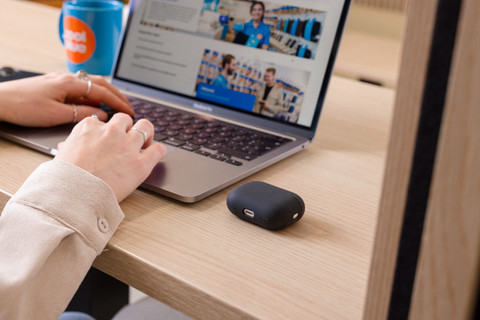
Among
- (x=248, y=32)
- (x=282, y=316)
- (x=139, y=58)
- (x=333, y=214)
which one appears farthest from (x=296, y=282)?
(x=139, y=58)

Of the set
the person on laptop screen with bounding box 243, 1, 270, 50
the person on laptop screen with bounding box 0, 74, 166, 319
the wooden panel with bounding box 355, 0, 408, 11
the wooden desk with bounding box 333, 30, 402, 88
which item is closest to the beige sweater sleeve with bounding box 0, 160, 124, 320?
the person on laptop screen with bounding box 0, 74, 166, 319

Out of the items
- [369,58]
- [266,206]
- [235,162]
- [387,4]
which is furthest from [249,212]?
[387,4]

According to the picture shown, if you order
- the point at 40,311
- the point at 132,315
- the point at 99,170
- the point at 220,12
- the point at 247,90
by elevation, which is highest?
the point at 220,12

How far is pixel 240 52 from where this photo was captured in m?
0.92

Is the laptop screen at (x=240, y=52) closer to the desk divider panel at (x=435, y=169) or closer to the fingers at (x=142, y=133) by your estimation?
the fingers at (x=142, y=133)

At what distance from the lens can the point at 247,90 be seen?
911mm

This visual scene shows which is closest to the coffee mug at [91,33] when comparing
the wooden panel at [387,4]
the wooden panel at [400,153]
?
the wooden panel at [400,153]

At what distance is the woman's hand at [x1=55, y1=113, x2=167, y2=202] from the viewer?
0.62 m

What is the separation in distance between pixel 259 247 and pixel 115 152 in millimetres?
218

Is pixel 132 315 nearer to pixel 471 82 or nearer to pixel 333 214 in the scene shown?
pixel 333 214

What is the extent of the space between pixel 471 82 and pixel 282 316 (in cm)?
28

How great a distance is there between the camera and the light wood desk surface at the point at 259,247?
488 mm

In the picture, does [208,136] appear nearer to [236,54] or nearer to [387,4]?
[236,54]

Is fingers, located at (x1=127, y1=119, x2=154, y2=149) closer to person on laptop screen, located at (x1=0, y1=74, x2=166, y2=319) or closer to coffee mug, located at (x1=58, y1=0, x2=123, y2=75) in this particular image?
person on laptop screen, located at (x1=0, y1=74, x2=166, y2=319)
